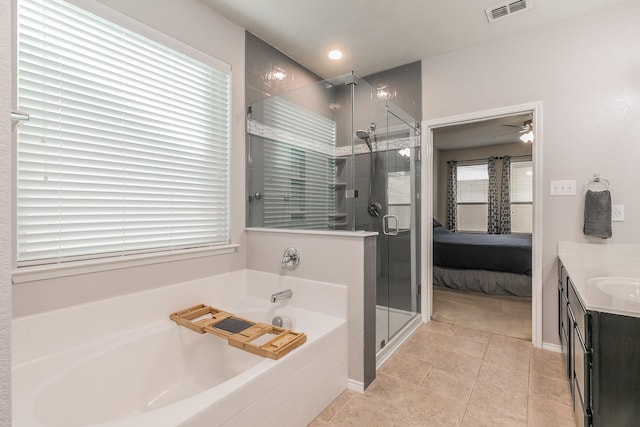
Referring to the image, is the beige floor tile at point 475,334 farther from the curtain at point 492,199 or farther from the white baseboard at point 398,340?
the curtain at point 492,199

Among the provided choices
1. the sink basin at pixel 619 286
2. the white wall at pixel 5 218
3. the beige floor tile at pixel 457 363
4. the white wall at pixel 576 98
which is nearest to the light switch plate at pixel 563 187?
the white wall at pixel 576 98

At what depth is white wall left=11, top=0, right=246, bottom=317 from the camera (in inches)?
61.0

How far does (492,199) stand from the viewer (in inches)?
250

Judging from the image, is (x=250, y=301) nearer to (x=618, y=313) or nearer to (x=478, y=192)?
(x=618, y=313)

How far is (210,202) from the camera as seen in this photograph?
230 cm

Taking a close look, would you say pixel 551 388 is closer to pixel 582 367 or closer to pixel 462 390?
pixel 462 390

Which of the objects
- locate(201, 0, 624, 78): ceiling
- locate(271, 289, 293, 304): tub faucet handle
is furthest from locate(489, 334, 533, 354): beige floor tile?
Answer: locate(201, 0, 624, 78): ceiling

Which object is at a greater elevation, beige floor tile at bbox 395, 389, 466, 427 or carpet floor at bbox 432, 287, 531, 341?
carpet floor at bbox 432, 287, 531, 341

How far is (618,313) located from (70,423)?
2.27 metres

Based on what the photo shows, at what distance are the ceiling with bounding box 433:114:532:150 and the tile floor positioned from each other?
3362 mm

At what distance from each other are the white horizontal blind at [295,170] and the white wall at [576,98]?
1.43 meters

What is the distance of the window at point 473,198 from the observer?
6523mm

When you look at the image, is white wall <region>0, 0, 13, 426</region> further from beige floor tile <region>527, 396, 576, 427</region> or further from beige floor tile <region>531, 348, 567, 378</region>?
beige floor tile <region>531, 348, 567, 378</region>

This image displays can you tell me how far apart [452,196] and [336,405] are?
19.3ft
